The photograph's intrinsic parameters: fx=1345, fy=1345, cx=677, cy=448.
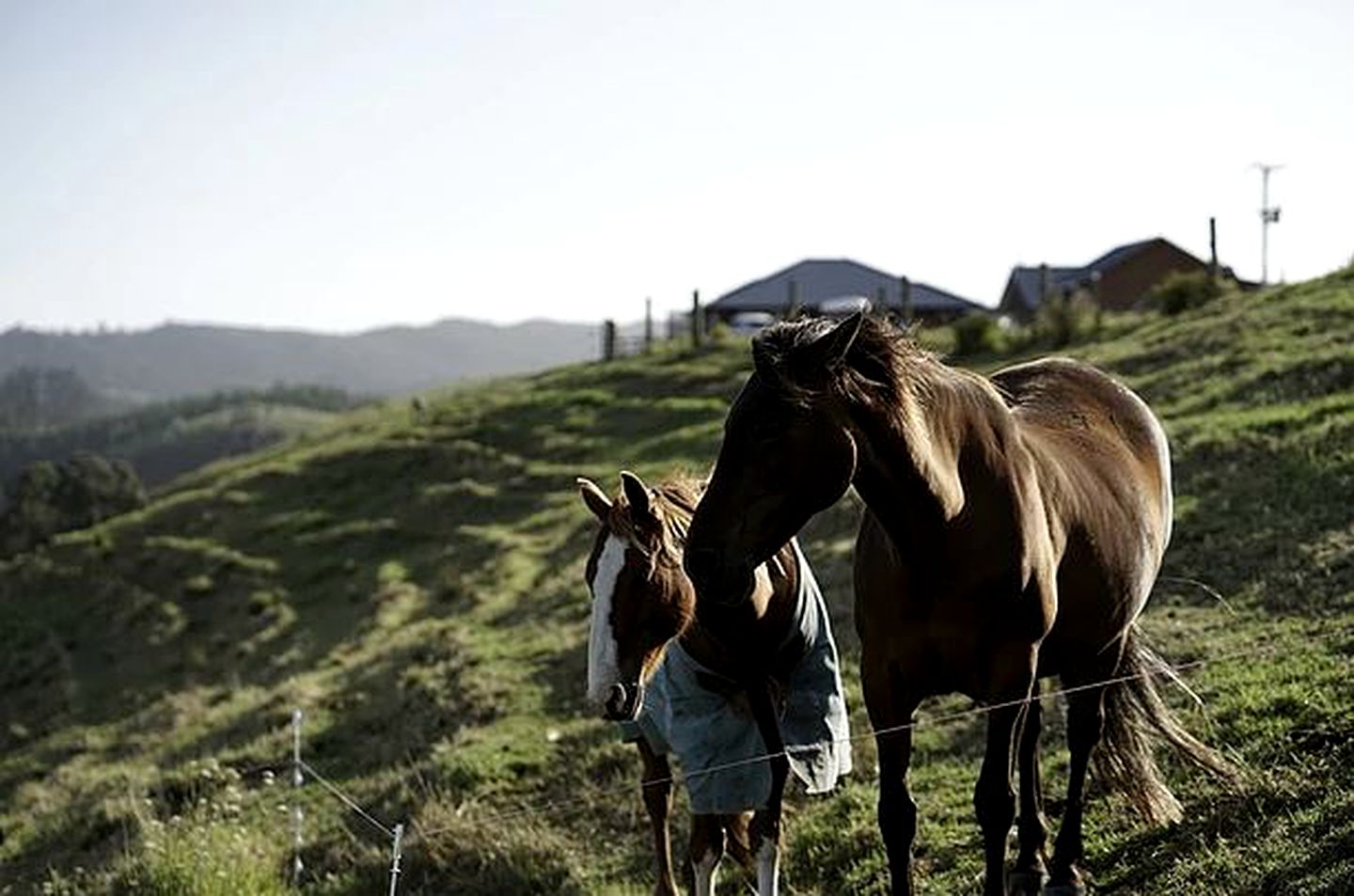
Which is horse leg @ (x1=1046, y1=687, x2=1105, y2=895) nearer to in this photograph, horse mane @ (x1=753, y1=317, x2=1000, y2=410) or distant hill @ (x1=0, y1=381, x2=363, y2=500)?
horse mane @ (x1=753, y1=317, x2=1000, y2=410)

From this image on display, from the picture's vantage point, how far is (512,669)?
13.6 metres

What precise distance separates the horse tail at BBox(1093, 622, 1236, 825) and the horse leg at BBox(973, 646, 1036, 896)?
1.40 meters

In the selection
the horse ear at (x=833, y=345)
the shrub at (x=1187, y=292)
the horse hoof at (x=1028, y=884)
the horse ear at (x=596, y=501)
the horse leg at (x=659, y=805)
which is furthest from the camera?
the shrub at (x=1187, y=292)

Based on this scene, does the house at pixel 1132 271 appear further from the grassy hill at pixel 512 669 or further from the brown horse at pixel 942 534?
the brown horse at pixel 942 534

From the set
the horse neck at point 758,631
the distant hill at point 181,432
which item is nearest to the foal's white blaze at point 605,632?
the horse neck at point 758,631

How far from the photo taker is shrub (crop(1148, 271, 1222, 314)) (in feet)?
90.8

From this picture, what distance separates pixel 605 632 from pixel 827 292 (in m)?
49.0

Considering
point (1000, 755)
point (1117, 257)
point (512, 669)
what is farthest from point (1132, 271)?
point (1000, 755)

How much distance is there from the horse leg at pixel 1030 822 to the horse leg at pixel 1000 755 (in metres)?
0.62

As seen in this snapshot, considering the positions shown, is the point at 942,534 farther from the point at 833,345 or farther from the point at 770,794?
the point at 770,794

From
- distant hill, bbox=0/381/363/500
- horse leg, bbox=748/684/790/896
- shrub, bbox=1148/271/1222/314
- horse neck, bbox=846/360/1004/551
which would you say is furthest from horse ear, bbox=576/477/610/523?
distant hill, bbox=0/381/363/500

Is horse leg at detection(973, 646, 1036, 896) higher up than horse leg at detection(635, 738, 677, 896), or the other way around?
horse leg at detection(973, 646, 1036, 896)

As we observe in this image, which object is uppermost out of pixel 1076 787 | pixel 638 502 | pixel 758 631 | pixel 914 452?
pixel 914 452

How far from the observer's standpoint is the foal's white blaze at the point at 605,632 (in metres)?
5.27
